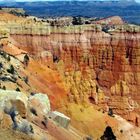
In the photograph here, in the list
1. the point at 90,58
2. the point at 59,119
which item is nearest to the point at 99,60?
the point at 90,58

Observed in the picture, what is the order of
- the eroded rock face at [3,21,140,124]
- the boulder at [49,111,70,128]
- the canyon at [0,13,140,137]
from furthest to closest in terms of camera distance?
1. the eroded rock face at [3,21,140,124]
2. the canyon at [0,13,140,137]
3. the boulder at [49,111,70,128]

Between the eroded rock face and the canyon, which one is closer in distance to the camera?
the canyon

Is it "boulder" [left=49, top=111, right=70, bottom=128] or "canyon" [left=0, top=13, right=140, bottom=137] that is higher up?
"boulder" [left=49, top=111, right=70, bottom=128]

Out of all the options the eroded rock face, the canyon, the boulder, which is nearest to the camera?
the boulder

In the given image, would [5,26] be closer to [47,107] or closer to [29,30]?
[29,30]

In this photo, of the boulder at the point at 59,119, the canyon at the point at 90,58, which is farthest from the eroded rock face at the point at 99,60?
the boulder at the point at 59,119

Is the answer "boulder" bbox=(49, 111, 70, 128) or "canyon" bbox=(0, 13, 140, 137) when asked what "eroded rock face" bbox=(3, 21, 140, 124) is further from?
"boulder" bbox=(49, 111, 70, 128)

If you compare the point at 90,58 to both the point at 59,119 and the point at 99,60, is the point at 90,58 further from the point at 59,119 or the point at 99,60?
the point at 59,119

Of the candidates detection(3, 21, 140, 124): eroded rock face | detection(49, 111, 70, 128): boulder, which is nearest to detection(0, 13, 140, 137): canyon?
detection(3, 21, 140, 124): eroded rock face

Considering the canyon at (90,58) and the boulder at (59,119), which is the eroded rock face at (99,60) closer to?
the canyon at (90,58)
